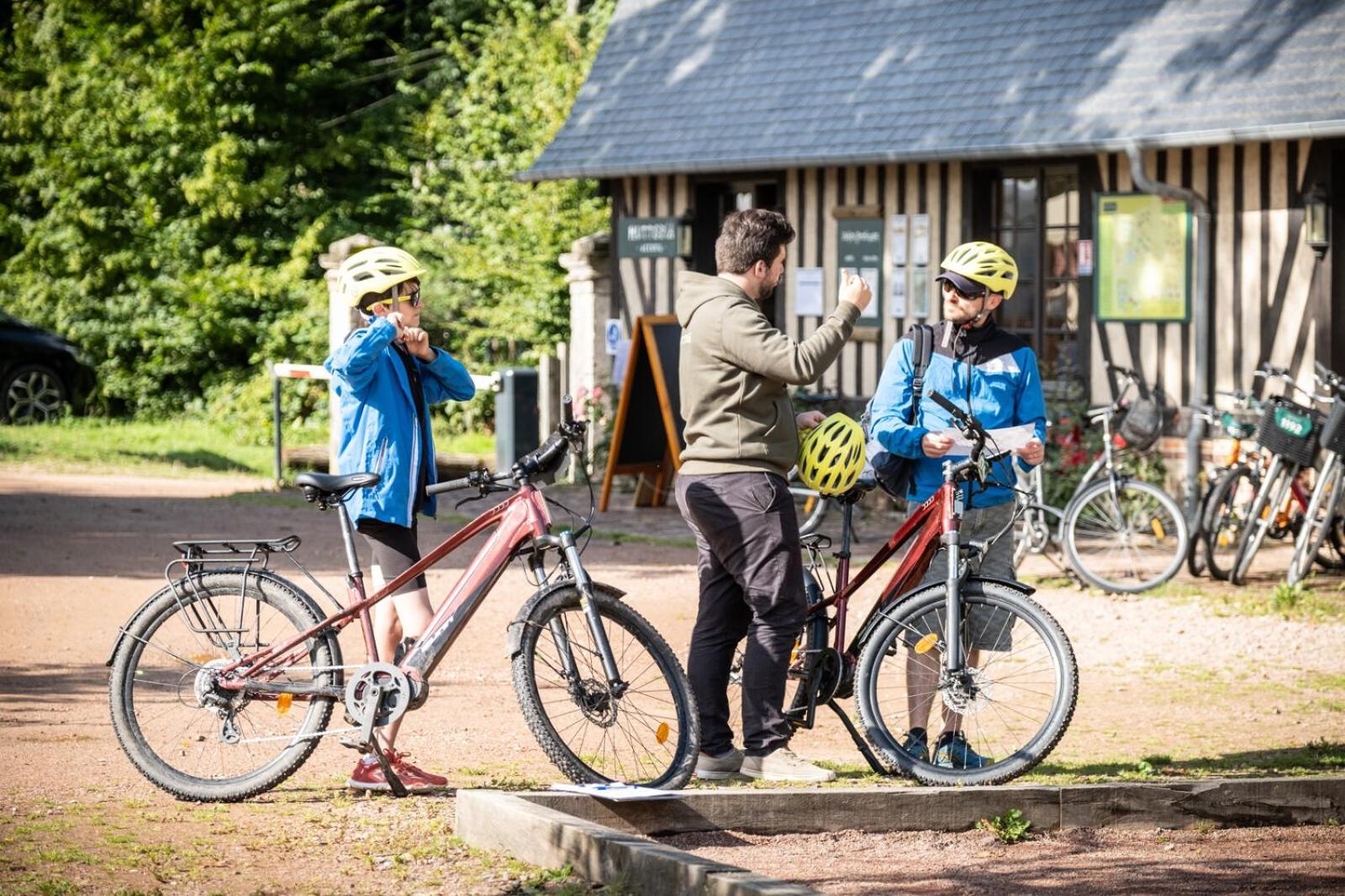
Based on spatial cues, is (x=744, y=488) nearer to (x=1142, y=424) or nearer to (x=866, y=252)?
(x=1142, y=424)

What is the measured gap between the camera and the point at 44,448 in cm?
1855

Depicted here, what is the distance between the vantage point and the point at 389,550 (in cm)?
606

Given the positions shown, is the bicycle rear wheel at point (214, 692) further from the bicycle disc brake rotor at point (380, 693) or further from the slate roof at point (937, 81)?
the slate roof at point (937, 81)

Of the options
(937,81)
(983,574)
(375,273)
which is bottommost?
(983,574)

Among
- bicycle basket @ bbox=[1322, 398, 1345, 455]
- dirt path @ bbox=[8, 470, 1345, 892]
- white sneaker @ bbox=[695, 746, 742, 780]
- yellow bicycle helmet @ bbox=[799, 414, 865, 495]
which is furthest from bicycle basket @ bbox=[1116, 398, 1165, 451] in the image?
white sneaker @ bbox=[695, 746, 742, 780]

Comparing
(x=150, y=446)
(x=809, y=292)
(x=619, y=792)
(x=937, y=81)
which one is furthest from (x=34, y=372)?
(x=619, y=792)

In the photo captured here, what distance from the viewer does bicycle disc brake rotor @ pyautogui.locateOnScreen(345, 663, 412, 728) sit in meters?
5.80

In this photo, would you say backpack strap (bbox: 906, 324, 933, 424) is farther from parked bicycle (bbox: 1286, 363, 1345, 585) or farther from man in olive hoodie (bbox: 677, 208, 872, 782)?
parked bicycle (bbox: 1286, 363, 1345, 585)

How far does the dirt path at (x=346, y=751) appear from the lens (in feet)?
16.8

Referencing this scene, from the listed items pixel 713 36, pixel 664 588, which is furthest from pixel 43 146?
pixel 664 588

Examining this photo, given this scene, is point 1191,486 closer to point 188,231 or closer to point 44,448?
point 44,448

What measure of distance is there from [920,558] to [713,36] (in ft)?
39.6

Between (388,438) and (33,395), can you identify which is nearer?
(388,438)

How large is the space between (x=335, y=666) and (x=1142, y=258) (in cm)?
950
